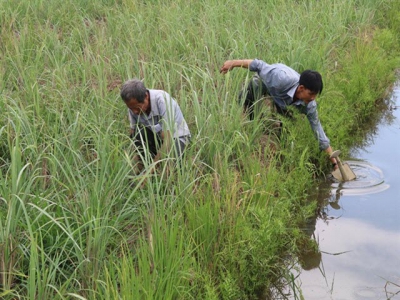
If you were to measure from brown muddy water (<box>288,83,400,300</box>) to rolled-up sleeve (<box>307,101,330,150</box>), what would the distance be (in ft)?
1.36

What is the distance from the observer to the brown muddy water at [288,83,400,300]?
396 centimetres

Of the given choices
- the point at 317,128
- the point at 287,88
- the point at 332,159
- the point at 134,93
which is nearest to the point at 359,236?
the point at 332,159

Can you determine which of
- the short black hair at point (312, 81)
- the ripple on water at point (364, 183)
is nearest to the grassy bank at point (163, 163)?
the ripple on water at point (364, 183)

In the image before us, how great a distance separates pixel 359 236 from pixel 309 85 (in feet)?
3.61

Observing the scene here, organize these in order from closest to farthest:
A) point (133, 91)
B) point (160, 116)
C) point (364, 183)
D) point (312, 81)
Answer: point (133, 91), point (160, 116), point (312, 81), point (364, 183)

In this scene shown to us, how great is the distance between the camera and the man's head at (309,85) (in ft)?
15.6

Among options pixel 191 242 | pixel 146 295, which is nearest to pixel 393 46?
pixel 191 242

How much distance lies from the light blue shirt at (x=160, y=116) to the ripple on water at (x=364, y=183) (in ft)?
4.85

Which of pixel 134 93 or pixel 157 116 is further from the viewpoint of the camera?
pixel 157 116

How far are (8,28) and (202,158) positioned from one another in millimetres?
3045

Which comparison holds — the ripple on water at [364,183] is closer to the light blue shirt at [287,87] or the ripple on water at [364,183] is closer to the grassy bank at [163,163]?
the grassy bank at [163,163]

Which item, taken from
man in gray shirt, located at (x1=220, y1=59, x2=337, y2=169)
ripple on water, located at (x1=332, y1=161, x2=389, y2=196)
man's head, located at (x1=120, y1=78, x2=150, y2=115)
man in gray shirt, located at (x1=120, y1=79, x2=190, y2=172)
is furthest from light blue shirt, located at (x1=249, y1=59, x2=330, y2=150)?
man's head, located at (x1=120, y1=78, x2=150, y2=115)

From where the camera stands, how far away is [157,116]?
452 cm

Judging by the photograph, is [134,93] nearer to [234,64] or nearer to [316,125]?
[234,64]
